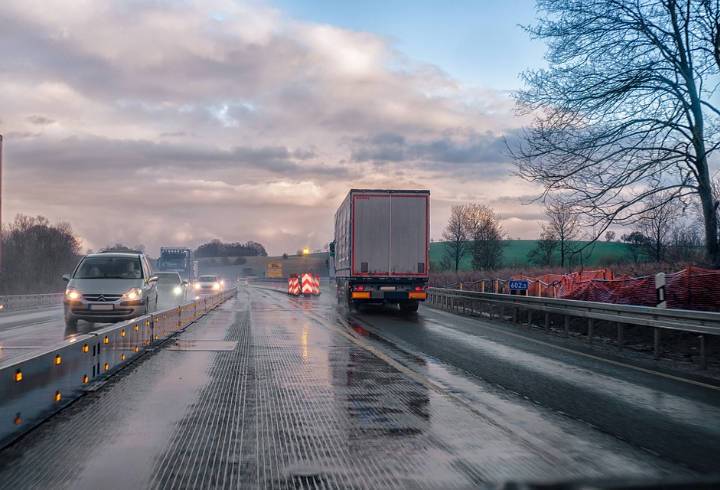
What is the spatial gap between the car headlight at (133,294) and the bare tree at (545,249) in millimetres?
52410

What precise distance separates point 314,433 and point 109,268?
14.4 m

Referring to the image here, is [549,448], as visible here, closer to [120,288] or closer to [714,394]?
[714,394]

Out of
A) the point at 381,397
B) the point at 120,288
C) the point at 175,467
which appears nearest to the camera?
the point at 175,467

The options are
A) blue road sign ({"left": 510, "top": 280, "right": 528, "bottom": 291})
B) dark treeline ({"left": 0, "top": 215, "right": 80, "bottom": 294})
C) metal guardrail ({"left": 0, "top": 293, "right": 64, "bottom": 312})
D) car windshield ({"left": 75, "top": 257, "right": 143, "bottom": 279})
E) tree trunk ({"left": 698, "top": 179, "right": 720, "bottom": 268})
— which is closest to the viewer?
tree trunk ({"left": 698, "top": 179, "right": 720, "bottom": 268})

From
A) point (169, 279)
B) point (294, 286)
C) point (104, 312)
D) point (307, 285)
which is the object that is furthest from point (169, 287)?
point (104, 312)

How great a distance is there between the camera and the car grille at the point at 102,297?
17781 mm

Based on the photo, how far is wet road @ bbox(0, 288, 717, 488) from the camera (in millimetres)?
5191

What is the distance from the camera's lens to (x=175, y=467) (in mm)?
5395

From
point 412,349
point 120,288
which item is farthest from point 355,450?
point 120,288

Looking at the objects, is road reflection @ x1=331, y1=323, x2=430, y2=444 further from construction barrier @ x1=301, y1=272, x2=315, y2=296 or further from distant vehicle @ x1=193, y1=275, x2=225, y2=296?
distant vehicle @ x1=193, y1=275, x2=225, y2=296

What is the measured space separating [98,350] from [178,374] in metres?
1.25

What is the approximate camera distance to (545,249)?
67625 mm

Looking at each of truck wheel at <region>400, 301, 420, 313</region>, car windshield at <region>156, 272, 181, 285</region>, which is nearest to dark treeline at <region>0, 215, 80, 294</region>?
car windshield at <region>156, 272, 181, 285</region>

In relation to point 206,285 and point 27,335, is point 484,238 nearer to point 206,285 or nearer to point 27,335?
point 206,285
